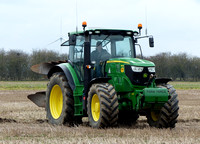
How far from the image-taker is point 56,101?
11.6 metres

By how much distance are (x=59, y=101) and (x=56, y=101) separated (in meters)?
0.09

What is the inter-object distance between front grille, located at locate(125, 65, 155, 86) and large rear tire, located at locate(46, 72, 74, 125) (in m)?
1.95

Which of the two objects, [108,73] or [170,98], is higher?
[108,73]

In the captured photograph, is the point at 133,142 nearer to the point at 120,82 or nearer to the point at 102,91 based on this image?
the point at 102,91

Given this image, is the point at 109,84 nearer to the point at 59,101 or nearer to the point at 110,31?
the point at 110,31

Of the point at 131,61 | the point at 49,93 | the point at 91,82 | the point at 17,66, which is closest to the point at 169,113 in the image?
the point at 131,61

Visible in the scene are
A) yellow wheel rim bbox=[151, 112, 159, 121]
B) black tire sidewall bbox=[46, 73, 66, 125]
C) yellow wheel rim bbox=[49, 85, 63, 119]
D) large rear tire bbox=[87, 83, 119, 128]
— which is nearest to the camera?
large rear tire bbox=[87, 83, 119, 128]

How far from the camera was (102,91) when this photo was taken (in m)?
9.02

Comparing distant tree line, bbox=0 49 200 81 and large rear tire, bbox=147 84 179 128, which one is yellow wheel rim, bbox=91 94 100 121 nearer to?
large rear tire, bbox=147 84 179 128

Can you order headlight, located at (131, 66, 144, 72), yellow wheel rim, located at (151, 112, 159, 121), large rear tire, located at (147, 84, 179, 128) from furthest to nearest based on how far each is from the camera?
yellow wheel rim, located at (151, 112, 159, 121) → large rear tire, located at (147, 84, 179, 128) → headlight, located at (131, 66, 144, 72)

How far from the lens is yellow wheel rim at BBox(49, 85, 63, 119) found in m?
11.5

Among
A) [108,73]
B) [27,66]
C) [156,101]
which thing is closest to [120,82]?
[108,73]

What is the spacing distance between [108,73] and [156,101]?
Answer: 157 centimetres

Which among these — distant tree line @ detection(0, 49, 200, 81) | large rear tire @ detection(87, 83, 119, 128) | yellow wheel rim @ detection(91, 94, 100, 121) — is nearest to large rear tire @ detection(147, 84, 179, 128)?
large rear tire @ detection(87, 83, 119, 128)
